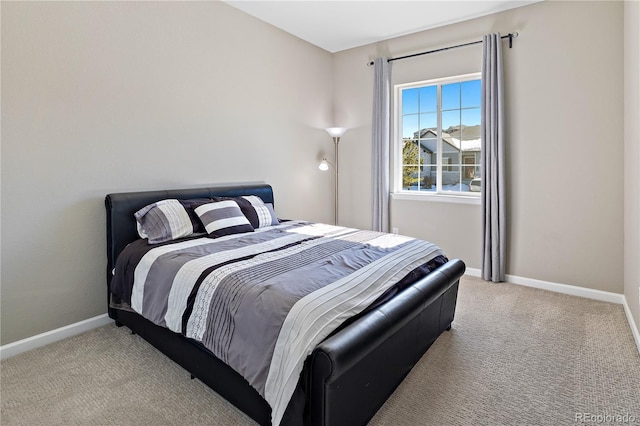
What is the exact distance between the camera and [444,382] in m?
2.10

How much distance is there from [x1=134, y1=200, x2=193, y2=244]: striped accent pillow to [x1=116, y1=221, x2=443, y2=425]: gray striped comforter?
0.19 m

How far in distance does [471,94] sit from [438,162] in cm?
83

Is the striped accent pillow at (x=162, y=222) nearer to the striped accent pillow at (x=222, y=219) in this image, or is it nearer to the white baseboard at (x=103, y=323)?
the striped accent pillow at (x=222, y=219)

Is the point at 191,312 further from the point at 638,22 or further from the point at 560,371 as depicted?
the point at 638,22

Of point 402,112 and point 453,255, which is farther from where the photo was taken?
point 402,112

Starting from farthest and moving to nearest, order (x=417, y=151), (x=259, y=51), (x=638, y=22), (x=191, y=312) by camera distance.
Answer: (x=417, y=151) → (x=259, y=51) → (x=638, y=22) → (x=191, y=312)

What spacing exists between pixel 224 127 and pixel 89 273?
1.79 meters

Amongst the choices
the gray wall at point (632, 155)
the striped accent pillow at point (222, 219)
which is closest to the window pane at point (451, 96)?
the gray wall at point (632, 155)

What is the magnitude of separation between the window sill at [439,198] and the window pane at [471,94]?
1.03 meters

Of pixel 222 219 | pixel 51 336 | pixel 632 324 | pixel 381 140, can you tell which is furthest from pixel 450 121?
pixel 51 336

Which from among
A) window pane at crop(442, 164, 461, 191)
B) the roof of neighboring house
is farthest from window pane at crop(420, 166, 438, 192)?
the roof of neighboring house

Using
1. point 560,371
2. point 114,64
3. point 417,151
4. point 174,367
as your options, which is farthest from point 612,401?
point 114,64

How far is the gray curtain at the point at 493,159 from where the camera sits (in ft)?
12.0

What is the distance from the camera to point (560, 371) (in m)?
2.20
